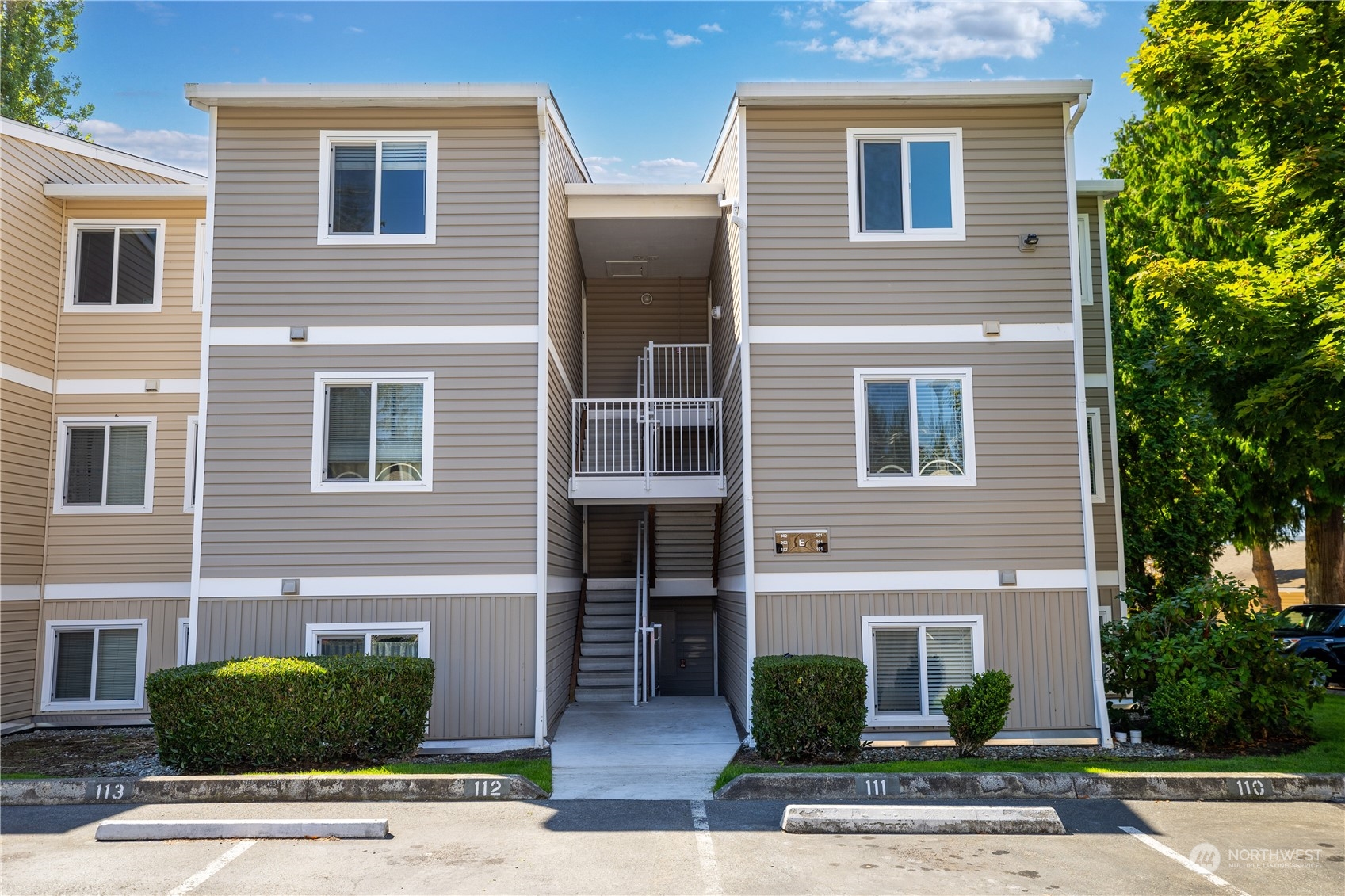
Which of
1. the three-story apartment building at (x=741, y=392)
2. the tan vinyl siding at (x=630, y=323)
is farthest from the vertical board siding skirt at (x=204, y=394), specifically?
the tan vinyl siding at (x=630, y=323)

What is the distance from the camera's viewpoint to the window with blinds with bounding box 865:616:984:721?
10664 mm

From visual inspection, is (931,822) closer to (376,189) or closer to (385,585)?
(385,585)

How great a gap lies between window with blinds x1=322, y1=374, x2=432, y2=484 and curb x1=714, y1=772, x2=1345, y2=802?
198 inches

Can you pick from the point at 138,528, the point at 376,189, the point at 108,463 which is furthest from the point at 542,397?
the point at 108,463

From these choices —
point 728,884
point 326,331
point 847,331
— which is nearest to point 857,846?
point 728,884

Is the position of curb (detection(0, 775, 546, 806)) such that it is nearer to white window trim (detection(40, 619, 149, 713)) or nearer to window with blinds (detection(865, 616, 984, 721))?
window with blinds (detection(865, 616, 984, 721))

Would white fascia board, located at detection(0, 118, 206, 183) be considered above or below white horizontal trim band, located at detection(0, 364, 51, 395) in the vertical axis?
above

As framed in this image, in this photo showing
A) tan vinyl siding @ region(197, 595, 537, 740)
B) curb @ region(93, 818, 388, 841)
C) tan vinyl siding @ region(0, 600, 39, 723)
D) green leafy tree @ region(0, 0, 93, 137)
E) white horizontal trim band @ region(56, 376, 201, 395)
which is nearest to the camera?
curb @ region(93, 818, 388, 841)

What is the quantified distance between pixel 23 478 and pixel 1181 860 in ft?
43.7

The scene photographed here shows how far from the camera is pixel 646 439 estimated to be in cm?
1287

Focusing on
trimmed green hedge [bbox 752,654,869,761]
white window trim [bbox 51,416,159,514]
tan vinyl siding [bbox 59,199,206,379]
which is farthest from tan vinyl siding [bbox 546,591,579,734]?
tan vinyl siding [bbox 59,199,206,379]

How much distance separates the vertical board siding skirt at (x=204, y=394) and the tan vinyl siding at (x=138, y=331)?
107 inches

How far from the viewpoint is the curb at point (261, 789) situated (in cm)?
832

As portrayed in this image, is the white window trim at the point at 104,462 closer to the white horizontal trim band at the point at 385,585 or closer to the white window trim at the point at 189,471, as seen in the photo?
the white window trim at the point at 189,471
